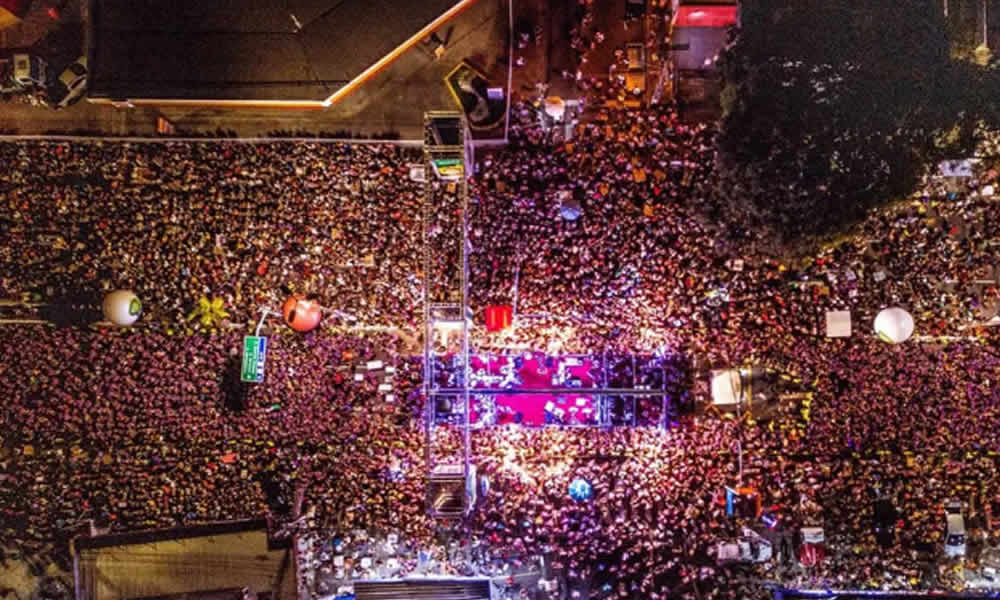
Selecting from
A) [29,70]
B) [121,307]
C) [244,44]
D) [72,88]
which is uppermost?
[244,44]

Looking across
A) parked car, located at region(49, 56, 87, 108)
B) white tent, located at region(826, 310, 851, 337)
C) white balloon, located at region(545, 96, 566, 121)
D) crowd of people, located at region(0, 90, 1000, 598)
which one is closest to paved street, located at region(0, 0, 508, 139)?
parked car, located at region(49, 56, 87, 108)

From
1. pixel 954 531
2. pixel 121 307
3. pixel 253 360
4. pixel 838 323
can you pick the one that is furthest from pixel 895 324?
pixel 121 307

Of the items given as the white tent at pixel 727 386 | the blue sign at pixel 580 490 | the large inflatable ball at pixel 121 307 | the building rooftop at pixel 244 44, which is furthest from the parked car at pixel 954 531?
the large inflatable ball at pixel 121 307

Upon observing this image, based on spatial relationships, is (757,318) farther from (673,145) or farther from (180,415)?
(180,415)

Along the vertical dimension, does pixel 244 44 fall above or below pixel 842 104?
above

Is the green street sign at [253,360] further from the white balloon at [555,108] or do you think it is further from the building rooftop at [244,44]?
the white balloon at [555,108]

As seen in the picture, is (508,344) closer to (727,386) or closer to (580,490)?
(580,490)
